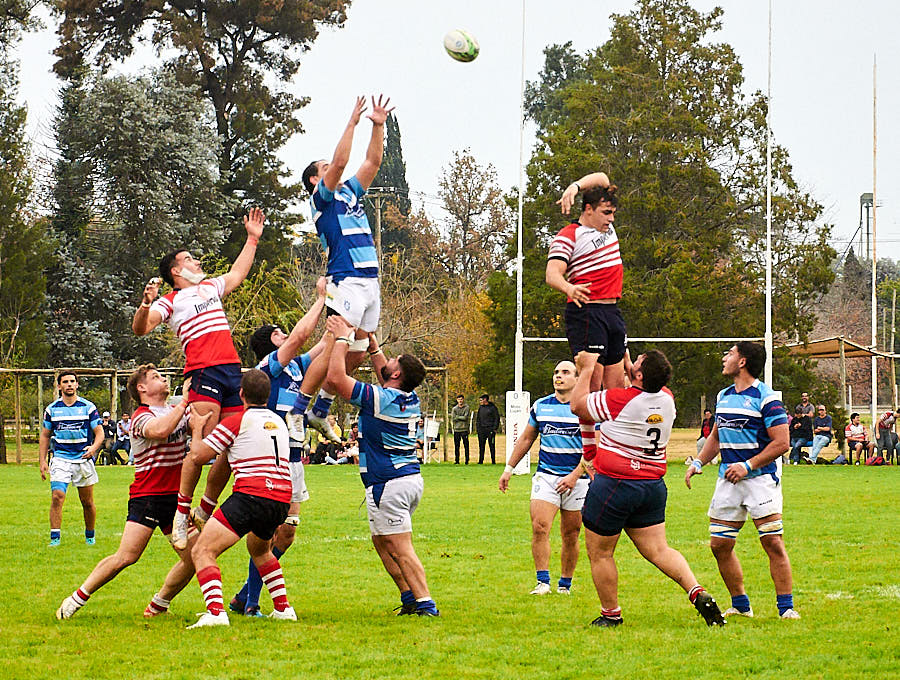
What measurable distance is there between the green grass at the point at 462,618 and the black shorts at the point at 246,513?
0.71 m

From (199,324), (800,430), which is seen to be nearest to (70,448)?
(199,324)

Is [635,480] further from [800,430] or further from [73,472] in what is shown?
[800,430]

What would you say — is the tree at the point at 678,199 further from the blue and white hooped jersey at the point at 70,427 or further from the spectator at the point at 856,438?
the blue and white hooped jersey at the point at 70,427

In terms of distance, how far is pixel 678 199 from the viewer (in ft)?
134

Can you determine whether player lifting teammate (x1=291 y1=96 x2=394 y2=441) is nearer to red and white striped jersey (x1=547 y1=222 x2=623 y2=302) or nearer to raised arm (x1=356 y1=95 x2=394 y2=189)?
raised arm (x1=356 y1=95 x2=394 y2=189)

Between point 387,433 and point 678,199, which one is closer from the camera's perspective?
point 387,433

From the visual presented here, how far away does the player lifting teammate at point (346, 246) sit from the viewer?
28.4 ft

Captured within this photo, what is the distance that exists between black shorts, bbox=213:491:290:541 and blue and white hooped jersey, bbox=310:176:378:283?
5.82ft

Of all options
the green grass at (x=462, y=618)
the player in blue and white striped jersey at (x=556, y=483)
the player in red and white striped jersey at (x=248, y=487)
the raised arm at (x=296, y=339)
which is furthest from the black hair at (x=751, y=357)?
the player in red and white striped jersey at (x=248, y=487)

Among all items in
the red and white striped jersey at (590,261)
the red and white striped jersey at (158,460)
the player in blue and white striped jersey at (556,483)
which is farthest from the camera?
the player in blue and white striped jersey at (556,483)

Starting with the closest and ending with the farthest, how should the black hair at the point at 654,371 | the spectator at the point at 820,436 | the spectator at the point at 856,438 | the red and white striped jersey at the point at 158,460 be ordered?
1. the black hair at the point at 654,371
2. the red and white striped jersey at the point at 158,460
3. the spectator at the point at 820,436
4. the spectator at the point at 856,438

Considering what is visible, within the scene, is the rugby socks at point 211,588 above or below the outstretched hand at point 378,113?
below

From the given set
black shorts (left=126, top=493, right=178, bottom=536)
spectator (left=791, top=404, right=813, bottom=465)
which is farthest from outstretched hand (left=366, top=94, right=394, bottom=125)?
spectator (left=791, top=404, right=813, bottom=465)

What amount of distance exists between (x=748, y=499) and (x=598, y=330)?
1.66 m
